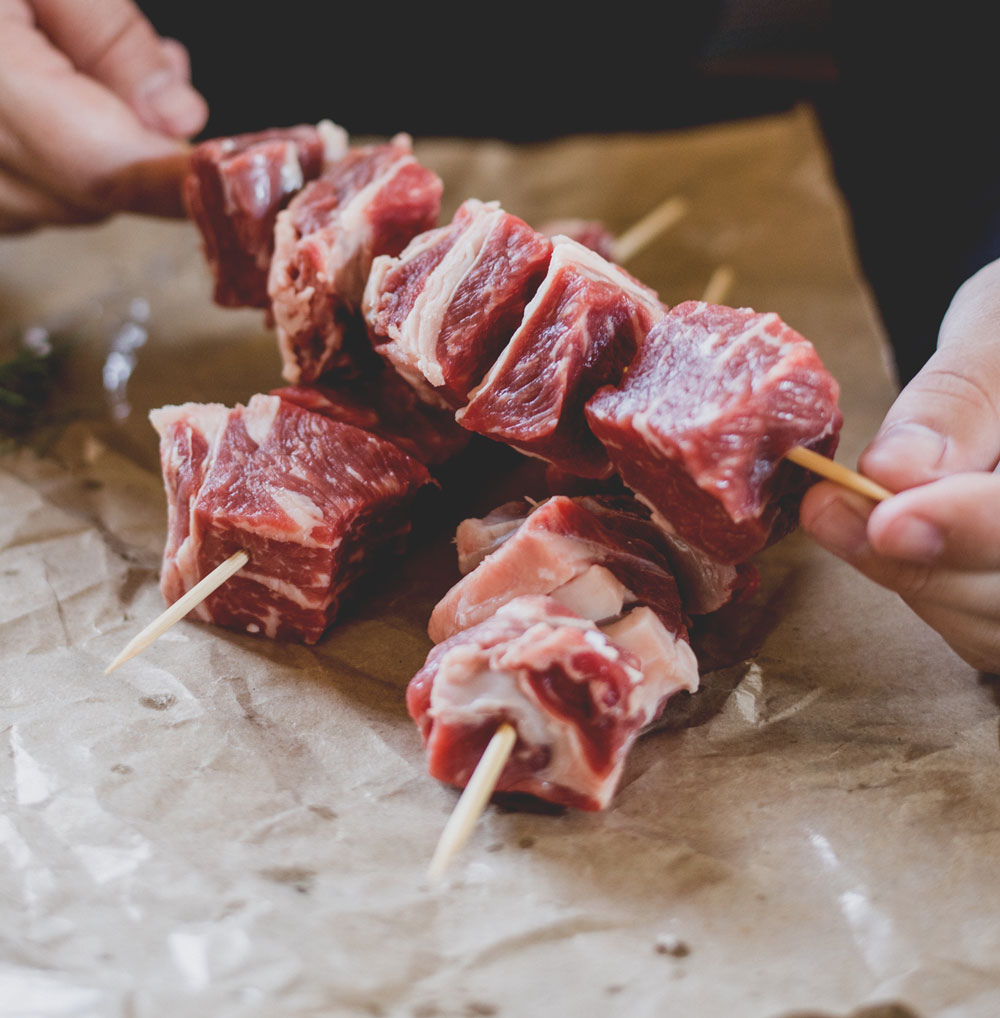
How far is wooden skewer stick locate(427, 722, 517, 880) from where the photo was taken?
2.15 meters

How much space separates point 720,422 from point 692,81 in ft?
14.3

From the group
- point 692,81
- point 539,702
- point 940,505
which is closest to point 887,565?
point 940,505

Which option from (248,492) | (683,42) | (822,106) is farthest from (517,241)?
(822,106)

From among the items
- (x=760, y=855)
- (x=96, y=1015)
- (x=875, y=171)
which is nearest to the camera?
(x=96, y=1015)

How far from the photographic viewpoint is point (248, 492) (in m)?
2.86

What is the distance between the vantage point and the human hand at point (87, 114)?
13.2ft

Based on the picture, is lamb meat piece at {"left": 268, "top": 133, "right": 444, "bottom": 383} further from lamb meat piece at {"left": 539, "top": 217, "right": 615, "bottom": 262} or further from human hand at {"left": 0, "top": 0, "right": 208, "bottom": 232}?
human hand at {"left": 0, "top": 0, "right": 208, "bottom": 232}

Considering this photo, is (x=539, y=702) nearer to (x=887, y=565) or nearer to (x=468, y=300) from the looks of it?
(x=887, y=565)

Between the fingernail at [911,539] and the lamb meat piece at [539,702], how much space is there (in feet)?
2.17

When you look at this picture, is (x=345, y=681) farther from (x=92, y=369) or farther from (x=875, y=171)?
(x=875, y=171)

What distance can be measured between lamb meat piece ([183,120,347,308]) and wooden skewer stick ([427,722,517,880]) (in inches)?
84.5

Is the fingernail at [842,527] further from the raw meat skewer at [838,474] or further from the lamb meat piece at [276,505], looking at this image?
the lamb meat piece at [276,505]

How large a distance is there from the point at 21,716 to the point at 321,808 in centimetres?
93

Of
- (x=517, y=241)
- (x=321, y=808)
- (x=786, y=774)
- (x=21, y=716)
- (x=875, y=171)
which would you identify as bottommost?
(x=786, y=774)
